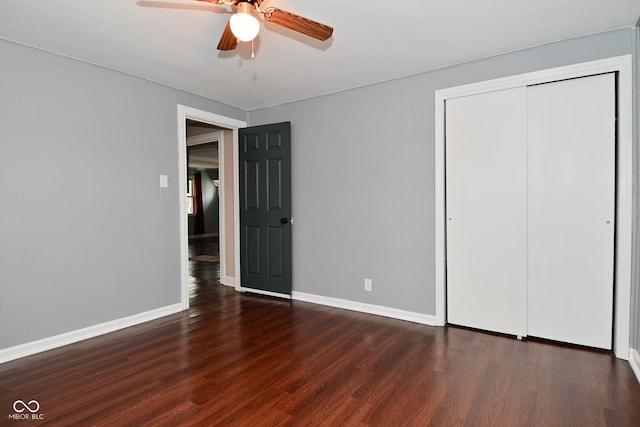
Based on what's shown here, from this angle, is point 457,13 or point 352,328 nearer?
point 457,13

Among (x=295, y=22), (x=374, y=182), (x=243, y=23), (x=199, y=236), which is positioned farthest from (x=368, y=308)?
(x=199, y=236)

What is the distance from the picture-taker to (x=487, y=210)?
10.0 ft

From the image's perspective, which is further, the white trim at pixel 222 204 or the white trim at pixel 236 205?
the white trim at pixel 222 204

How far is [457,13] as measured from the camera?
90.8 inches

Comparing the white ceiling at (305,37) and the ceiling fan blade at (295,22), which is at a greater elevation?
the white ceiling at (305,37)

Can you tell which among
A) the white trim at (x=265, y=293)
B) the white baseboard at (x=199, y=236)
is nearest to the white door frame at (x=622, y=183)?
the white trim at (x=265, y=293)

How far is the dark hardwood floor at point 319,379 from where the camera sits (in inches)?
74.8

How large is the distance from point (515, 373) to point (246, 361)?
1921 millimetres

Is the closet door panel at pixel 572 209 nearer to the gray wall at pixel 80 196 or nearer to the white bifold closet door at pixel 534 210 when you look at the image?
the white bifold closet door at pixel 534 210

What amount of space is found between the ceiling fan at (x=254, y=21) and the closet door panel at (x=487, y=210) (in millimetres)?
1713

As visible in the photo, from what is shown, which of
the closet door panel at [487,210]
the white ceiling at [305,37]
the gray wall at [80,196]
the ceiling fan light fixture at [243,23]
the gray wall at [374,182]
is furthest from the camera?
the gray wall at [374,182]

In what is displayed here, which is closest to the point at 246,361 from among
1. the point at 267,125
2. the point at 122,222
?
the point at 122,222

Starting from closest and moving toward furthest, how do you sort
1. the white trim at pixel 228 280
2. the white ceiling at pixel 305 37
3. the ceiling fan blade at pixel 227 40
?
the ceiling fan blade at pixel 227 40 → the white ceiling at pixel 305 37 → the white trim at pixel 228 280

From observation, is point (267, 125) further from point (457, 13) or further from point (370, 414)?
point (370, 414)
